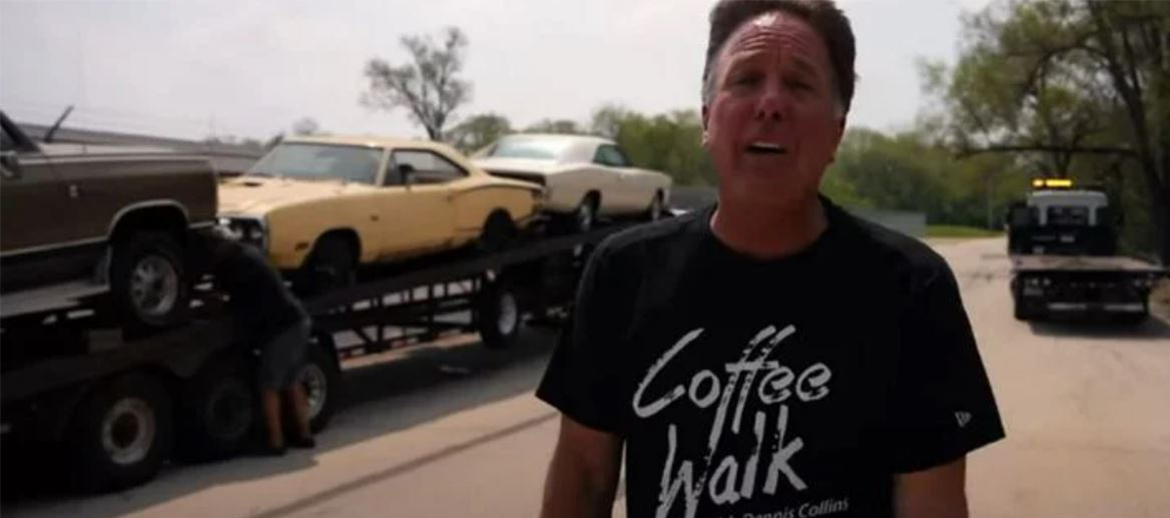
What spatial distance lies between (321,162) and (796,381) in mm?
11378

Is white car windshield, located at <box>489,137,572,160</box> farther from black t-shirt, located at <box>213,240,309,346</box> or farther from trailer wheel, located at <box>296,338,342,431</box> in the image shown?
black t-shirt, located at <box>213,240,309,346</box>

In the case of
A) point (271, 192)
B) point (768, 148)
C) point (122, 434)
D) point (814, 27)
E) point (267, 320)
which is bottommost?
point (122, 434)

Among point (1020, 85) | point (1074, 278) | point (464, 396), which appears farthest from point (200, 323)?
point (1020, 85)

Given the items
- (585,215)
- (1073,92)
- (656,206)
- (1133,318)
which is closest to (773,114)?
(585,215)

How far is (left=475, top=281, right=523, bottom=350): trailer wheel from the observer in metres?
15.8

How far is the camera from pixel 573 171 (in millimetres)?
16500

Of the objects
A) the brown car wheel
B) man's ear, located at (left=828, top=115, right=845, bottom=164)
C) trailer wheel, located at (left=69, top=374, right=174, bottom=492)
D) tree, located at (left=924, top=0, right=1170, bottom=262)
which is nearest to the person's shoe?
trailer wheel, located at (left=69, top=374, right=174, bottom=492)

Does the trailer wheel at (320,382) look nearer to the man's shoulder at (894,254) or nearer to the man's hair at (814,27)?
the man's hair at (814,27)

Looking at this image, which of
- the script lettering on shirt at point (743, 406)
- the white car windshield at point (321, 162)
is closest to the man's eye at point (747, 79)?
the script lettering on shirt at point (743, 406)

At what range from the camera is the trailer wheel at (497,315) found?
15.8 m

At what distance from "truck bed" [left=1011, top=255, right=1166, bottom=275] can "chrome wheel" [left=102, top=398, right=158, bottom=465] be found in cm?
1491

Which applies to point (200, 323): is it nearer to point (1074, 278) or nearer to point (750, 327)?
point (750, 327)

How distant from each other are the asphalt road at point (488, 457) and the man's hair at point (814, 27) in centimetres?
628

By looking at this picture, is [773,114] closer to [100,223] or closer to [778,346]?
[778,346]
